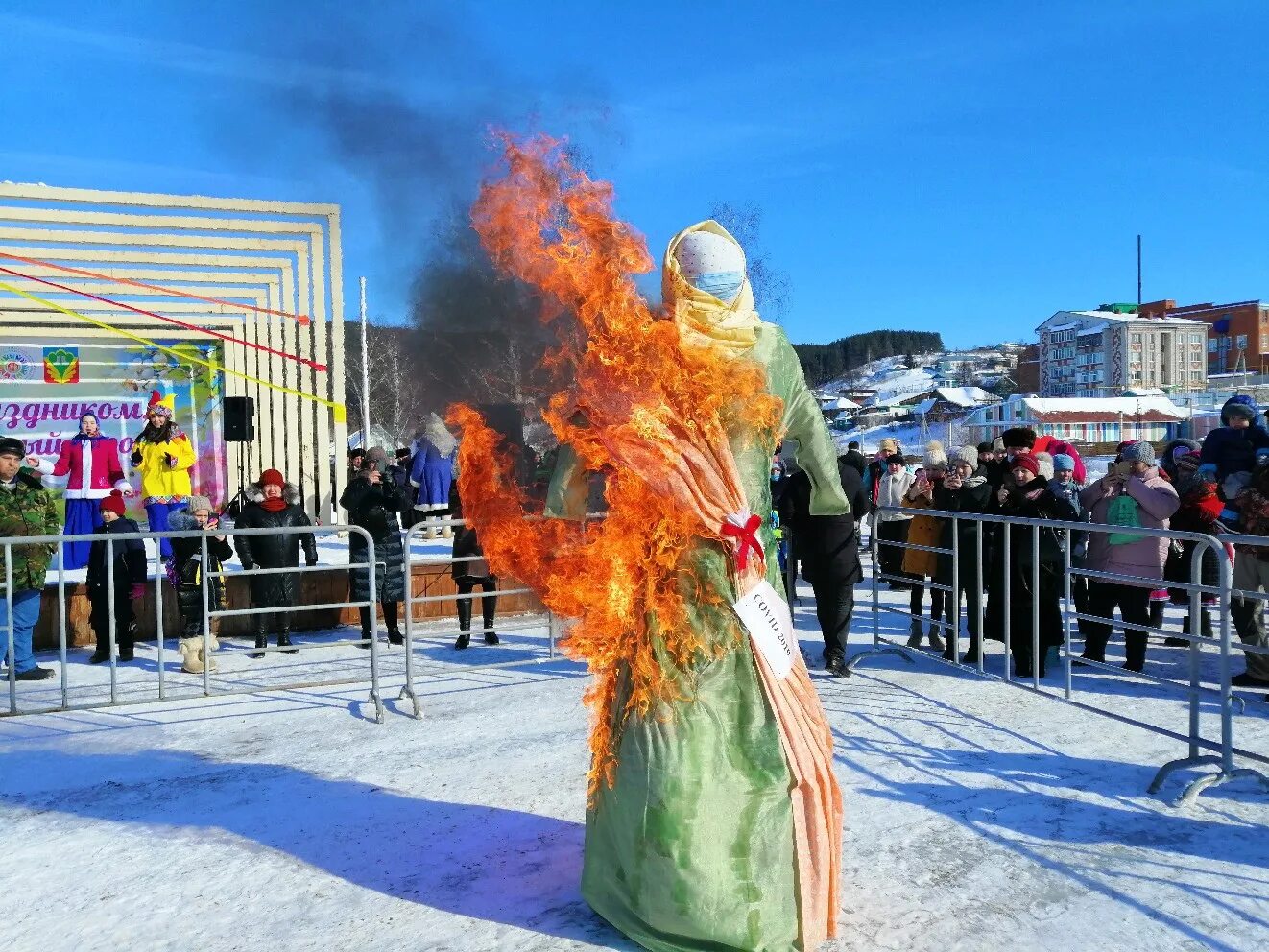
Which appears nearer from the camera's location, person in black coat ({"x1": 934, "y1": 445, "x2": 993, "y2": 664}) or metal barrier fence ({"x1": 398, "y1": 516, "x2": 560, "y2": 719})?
metal barrier fence ({"x1": 398, "y1": 516, "x2": 560, "y2": 719})

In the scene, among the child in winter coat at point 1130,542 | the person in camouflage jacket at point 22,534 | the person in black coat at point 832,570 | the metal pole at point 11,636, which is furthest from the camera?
the person in black coat at point 832,570

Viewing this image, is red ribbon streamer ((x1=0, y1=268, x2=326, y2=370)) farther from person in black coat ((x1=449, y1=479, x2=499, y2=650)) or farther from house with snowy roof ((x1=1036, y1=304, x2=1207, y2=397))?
house with snowy roof ((x1=1036, y1=304, x2=1207, y2=397))

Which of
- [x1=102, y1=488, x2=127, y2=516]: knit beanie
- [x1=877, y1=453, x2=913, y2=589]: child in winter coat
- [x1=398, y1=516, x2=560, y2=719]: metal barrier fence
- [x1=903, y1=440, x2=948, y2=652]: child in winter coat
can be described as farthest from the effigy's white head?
[x1=877, y1=453, x2=913, y2=589]: child in winter coat

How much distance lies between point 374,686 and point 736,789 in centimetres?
386

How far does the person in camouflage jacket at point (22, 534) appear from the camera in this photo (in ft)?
22.1

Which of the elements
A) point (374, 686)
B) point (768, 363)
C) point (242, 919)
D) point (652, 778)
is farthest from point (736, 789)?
point (374, 686)

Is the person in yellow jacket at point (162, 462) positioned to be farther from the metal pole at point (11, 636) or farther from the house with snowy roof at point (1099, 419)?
the house with snowy roof at point (1099, 419)

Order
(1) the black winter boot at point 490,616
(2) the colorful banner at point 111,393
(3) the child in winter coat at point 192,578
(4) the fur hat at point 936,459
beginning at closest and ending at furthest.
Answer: (3) the child in winter coat at point 192,578, (4) the fur hat at point 936,459, (1) the black winter boot at point 490,616, (2) the colorful banner at point 111,393

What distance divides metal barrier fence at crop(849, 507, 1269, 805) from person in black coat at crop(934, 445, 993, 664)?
0.01m

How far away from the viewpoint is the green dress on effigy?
9.32ft

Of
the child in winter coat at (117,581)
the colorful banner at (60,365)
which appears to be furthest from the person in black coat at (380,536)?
the colorful banner at (60,365)

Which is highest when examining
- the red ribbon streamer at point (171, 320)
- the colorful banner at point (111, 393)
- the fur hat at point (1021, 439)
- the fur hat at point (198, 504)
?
the red ribbon streamer at point (171, 320)

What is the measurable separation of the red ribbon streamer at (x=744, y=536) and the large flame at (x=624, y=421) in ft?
0.09

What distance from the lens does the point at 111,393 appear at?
14.0 m
